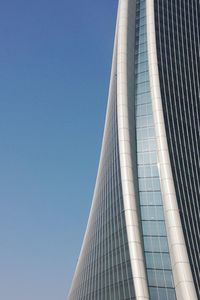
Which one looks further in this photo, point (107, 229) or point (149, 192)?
point (107, 229)

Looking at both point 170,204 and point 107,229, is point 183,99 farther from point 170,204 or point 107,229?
point 107,229

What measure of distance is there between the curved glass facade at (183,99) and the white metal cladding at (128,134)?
12.1 feet

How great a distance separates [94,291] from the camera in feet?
147

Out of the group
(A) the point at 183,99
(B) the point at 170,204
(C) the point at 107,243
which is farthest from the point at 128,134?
(C) the point at 107,243

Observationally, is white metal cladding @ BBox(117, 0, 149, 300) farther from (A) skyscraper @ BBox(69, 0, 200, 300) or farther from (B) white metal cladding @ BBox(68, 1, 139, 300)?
(B) white metal cladding @ BBox(68, 1, 139, 300)

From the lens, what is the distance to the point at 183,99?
1901 inches

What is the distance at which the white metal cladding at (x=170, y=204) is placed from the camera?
120 feet

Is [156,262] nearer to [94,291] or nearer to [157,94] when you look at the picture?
[94,291]

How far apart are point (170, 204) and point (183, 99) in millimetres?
13898

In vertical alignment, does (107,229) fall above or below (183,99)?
below

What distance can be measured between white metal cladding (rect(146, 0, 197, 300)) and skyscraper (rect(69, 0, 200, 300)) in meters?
0.09

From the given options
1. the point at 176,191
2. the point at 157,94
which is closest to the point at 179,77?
the point at 157,94

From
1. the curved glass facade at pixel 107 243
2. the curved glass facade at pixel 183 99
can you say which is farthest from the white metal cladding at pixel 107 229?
the curved glass facade at pixel 183 99

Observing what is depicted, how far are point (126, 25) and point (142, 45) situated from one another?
3.17 metres
